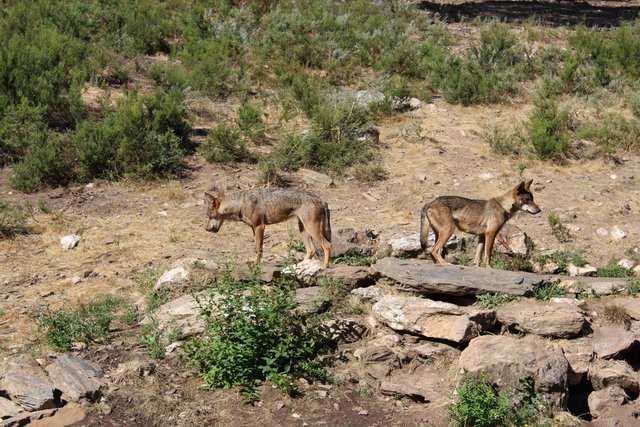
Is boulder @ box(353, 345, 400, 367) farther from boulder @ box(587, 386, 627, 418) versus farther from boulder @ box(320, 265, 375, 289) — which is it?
boulder @ box(587, 386, 627, 418)

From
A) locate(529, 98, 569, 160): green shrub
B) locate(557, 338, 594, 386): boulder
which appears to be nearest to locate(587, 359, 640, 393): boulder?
locate(557, 338, 594, 386): boulder

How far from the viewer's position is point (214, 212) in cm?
1298

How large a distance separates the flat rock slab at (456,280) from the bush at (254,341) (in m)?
1.35

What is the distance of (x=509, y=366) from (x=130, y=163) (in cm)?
869

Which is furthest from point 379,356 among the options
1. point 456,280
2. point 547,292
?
point 547,292

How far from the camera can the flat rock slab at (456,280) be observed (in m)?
10.8

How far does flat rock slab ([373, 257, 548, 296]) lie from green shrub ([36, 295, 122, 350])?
11.6 feet

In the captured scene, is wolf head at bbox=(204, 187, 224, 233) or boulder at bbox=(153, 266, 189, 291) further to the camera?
wolf head at bbox=(204, 187, 224, 233)

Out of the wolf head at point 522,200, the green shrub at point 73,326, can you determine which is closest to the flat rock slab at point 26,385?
the green shrub at point 73,326

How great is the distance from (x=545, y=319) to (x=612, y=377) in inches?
38.0

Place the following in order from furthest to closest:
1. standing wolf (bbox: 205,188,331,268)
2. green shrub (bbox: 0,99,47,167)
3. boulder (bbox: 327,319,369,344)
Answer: green shrub (bbox: 0,99,47,167) → standing wolf (bbox: 205,188,331,268) → boulder (bbox: 327,319,369,344)

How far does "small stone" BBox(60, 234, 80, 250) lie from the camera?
13.3 metres

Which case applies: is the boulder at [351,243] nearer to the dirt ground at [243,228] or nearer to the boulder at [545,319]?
the dirt ground at [243,228]

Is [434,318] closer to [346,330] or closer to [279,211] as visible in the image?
[346,330]
